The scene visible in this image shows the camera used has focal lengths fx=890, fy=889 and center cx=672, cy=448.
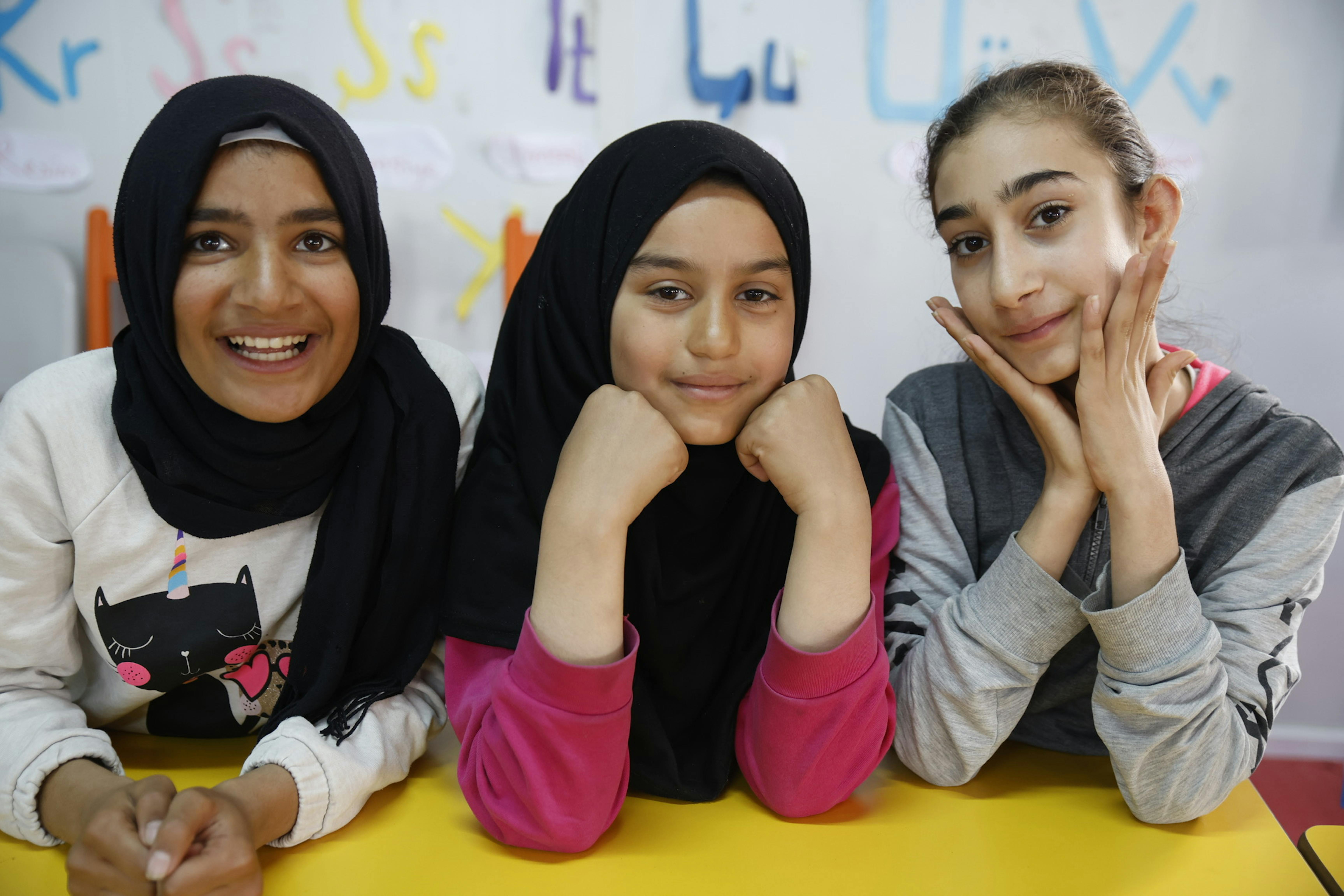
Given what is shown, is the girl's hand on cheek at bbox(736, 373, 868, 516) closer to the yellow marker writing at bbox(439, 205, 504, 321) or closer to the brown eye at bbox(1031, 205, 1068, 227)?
the brown eye at bbox(1031, 205, 1068, 227)

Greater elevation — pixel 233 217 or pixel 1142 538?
pixel 233 217

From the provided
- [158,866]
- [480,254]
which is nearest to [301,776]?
[158,866]

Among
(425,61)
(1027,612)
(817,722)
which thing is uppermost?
(425,61)

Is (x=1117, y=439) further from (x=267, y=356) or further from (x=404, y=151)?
(x=404, y=151)

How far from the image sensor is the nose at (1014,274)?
989 mm

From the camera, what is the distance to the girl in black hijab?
3.07 feet

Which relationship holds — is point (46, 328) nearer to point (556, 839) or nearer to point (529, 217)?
point (529, 217)

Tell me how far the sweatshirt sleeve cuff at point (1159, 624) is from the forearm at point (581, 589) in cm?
50

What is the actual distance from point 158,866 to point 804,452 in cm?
70

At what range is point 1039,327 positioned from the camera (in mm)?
1025

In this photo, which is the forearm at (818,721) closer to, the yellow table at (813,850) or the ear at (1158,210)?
the yellow table at (813,850)

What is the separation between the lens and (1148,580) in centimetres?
93

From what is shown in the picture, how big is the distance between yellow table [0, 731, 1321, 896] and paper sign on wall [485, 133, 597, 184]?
1.31 meters

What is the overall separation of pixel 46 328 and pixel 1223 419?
209 centimetres
